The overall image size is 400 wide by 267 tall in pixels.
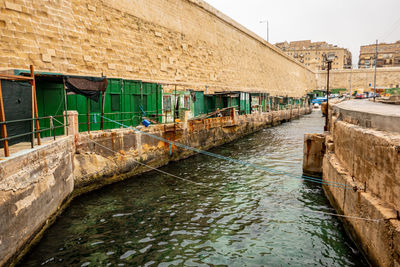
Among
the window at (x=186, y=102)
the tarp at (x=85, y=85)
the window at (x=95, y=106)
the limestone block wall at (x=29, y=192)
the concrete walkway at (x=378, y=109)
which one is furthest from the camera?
the window at (x=186, y=102)

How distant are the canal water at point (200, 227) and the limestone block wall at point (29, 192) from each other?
0.54 m

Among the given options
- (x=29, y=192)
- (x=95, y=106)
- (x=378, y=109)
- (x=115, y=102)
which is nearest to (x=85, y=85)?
(x=95, y=106)

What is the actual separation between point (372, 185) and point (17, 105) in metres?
8.51

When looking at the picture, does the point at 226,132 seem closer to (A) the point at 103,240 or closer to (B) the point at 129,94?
(B) the point at 129,94

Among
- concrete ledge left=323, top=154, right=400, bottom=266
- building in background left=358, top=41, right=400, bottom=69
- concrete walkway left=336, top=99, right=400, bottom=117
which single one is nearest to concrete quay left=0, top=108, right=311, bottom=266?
concrete ledge left=323, top=154, right=400, bottom=266

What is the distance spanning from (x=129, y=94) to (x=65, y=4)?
5.04 metres

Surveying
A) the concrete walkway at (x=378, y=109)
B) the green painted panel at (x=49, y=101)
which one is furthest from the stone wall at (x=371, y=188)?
the green painted panel at (x=49, y=101)

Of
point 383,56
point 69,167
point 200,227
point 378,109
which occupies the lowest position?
point 200,227

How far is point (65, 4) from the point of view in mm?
12812

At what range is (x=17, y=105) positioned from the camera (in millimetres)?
7254

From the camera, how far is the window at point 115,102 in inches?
553

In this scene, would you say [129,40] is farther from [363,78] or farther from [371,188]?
[363,78]

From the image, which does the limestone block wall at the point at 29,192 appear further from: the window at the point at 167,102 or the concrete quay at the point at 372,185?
the window at the point at 167,102

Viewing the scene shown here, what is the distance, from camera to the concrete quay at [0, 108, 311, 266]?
5.52 metres
